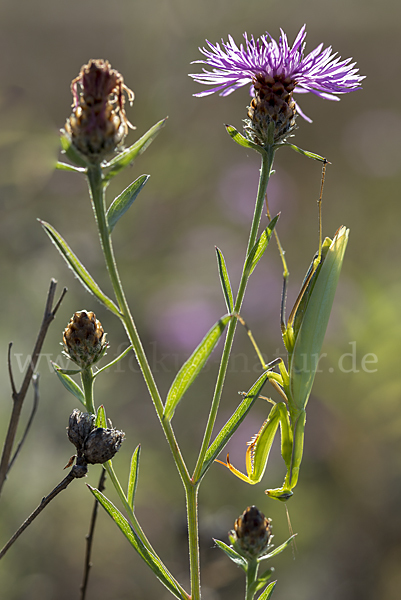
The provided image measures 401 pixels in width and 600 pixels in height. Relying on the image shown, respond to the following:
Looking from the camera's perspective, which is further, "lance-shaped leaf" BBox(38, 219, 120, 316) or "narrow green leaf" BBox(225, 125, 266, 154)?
"narrow green leaf" BBox(225, 125, 266, 154)

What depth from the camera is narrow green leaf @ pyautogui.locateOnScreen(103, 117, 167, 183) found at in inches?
31.9

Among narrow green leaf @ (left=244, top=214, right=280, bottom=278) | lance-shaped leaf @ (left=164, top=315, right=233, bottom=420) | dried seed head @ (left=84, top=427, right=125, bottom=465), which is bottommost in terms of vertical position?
dried seed head @ (left=84, top=427, right=125, bottom=465)

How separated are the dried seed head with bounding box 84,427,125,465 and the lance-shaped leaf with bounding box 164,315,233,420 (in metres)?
0.13

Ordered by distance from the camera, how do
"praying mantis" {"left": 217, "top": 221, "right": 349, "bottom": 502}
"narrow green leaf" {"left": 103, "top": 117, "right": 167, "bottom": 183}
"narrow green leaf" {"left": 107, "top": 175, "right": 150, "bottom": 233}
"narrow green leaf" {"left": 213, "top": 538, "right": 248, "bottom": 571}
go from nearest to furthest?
"narrow green leaf" {"left": 103, "top": 117, "right": 167, "bottom": 183} → "narrow green leaf" {"left": 107, "top": 175, "right": 150, "bottom": 233} → "narrow green leaf" {"left": 213, "top": 538, "right": 248, "bottom": 571} → "praying mantis" {"left": 217, "top": 221, "right": 349, "bottom": 502}

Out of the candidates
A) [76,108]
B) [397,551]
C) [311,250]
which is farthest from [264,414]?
[76,108]

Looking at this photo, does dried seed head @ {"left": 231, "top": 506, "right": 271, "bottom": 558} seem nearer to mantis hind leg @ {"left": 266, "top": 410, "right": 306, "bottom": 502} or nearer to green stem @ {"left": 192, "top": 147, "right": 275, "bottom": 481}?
green stem @ {"left": 192, "top": 147, "right": 275, "bottom": 481}

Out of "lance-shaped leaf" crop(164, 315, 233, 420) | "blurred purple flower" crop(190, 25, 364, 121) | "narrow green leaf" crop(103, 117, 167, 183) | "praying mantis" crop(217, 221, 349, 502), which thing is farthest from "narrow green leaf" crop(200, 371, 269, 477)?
"blurred purple flower" crop(190, 25, 364, 121)

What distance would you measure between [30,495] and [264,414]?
61.4 inches

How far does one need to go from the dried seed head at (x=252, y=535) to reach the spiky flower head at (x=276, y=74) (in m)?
0.81

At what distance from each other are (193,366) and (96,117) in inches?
18.5

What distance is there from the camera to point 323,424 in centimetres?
297

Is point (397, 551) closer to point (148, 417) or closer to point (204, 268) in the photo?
point (148, 417)

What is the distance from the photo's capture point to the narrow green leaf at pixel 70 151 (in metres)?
0.82

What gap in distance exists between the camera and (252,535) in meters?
1.02
